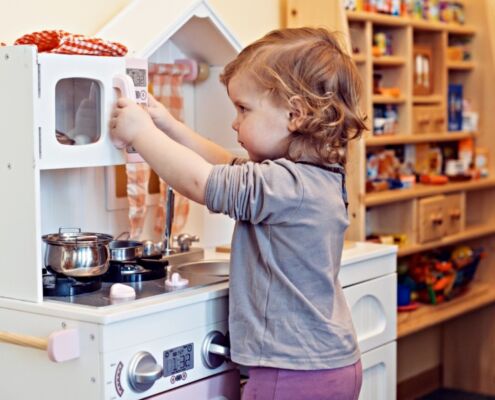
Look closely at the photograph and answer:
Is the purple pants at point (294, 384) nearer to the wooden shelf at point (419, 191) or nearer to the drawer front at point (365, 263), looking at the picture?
the drawer front at point (365, 263)

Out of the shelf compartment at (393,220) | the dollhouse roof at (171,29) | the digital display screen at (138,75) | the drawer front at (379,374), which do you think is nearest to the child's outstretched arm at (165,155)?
the digital display screen at (138,75)

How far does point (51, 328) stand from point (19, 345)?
0.30ft

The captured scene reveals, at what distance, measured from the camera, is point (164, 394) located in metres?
1.50

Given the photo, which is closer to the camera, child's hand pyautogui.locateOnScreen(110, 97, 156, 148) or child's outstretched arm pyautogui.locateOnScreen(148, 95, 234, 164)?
child's hand pyautogui.locateOnScreen(110, 97, 156, 148)

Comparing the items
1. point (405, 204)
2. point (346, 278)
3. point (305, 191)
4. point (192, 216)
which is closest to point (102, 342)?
point (305, 191)

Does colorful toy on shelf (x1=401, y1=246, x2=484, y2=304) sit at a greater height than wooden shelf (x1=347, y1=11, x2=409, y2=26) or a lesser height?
lesser

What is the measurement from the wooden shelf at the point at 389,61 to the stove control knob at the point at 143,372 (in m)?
1.45

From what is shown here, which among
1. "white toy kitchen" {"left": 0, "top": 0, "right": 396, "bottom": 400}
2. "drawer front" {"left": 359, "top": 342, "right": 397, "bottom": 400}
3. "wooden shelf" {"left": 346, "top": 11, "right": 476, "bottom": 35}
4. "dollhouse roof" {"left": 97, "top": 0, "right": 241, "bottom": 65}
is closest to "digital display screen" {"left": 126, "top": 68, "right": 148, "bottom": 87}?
"white toy kitchen" {"left": 0, "top": 0, "right": 396, "bottom": 400}

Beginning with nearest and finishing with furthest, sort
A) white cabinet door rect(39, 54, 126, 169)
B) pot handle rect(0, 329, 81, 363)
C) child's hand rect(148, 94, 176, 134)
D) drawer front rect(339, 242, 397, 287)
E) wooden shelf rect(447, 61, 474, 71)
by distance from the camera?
pot handle rect(0, 329, 81, 363)
white cabinet door rect(39, 54, 126, 169)
child's hand rect(148, 94, 176, 134)
drawer front rect(339, 242, 397, 287)
wooden shelf rect(447, 61, 474, 71)

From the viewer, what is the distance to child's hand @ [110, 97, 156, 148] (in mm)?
1497

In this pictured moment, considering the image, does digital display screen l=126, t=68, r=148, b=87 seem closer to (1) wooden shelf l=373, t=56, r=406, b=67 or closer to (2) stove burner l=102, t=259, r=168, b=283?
(2) stove burner l=102, t=259, r=168, b=283

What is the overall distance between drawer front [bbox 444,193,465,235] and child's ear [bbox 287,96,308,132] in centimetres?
147

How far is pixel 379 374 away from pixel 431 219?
2.61ft

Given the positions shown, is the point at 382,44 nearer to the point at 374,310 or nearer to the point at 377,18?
the point at 377,18
